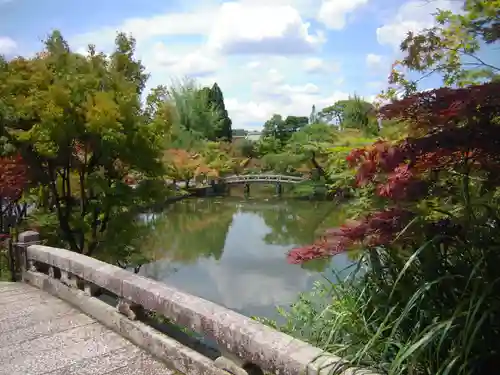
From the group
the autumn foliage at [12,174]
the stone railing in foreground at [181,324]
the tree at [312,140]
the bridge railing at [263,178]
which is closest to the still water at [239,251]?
the stone railing in foreground at [181,324]

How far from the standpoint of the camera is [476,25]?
3.66 meters

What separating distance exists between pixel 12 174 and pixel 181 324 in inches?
200

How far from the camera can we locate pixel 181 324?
8.25ft

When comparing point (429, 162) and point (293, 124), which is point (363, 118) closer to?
point (429, 162)

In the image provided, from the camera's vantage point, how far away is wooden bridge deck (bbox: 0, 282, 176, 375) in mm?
2561

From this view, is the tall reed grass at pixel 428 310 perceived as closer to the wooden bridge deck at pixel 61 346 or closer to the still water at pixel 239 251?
the still water at pixel 239 251

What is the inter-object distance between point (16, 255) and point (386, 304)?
389 centimetres

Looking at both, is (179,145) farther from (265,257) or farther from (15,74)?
(15,74)

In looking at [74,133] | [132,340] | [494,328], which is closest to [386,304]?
[494,328]

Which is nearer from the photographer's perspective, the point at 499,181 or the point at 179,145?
the point at 499,181

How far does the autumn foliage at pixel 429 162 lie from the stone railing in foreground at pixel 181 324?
57cm

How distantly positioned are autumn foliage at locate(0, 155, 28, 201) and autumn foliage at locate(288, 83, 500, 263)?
537cm

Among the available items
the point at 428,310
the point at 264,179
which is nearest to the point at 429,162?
the point at 428,310

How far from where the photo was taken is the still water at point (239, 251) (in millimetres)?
9188
